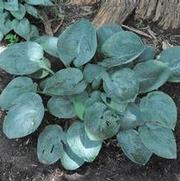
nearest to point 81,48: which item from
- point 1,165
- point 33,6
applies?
point 33,6

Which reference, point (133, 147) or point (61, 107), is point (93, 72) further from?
point (133, 147)

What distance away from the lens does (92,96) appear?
2.73 meters

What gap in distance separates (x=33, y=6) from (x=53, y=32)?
0.21 m

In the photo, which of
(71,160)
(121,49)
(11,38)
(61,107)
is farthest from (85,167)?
(11,38)

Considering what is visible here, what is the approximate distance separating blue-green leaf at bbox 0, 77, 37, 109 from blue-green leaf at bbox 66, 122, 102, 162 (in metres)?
0.36

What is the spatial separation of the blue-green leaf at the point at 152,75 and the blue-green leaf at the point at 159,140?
22cm

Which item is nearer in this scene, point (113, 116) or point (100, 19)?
point (113, 116)

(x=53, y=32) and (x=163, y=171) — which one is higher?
(x=53, y=32)

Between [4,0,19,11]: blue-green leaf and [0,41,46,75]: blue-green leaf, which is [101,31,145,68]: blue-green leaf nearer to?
[0,41,46,75]: blue-green leaf

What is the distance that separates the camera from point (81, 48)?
2.79 metres

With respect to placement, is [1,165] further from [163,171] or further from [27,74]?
[163,171]

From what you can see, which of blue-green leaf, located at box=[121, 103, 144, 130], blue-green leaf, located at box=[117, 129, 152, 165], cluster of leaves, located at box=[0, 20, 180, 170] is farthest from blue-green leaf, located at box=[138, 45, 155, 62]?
blue-green leaf, located at box=[117, 129, 152, 165]

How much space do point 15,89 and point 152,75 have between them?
2.57ft

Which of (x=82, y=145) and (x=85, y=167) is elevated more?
(x=82, y=145)
